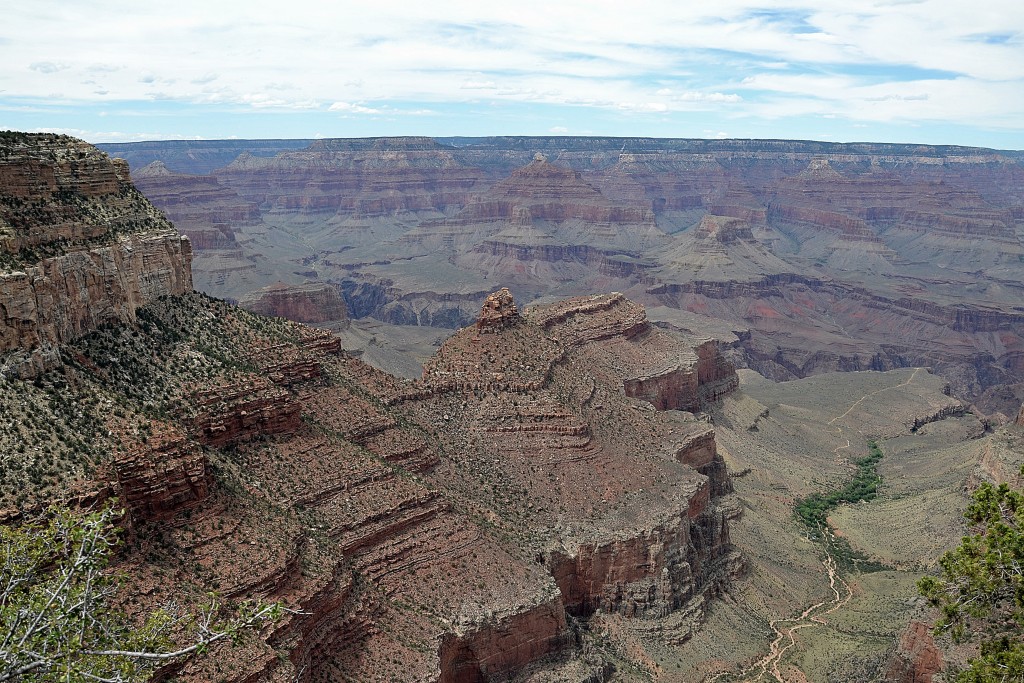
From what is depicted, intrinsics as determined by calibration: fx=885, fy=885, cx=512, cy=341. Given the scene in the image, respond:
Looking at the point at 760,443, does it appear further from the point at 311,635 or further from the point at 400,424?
the point at 311,635

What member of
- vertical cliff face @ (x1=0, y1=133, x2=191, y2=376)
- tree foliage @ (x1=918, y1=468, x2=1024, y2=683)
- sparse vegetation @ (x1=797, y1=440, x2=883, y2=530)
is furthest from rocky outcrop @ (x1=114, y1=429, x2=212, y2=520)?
sparse vegetation @ (x1=797, y1=440, x2=883, y2=530)

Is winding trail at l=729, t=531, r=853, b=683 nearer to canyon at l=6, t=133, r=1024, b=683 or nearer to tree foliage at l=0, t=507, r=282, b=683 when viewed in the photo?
canyon at l=6, t=133, r=1024, b=683

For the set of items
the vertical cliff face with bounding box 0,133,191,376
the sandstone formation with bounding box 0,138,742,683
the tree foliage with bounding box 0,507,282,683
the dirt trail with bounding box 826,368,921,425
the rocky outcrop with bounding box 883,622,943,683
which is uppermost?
the vertical cliff face with bounding box 0,133,191,376

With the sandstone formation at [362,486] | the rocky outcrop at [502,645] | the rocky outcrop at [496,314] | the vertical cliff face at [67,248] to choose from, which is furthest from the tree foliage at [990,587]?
the rocky outcrop at [496,314]

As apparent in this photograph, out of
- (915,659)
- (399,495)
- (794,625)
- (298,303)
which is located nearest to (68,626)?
(399,495)

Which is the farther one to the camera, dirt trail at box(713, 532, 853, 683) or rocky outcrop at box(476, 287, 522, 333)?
rocky outcrop at box(476, 287, 522, 333)

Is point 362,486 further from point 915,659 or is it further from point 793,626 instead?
point 793,626
